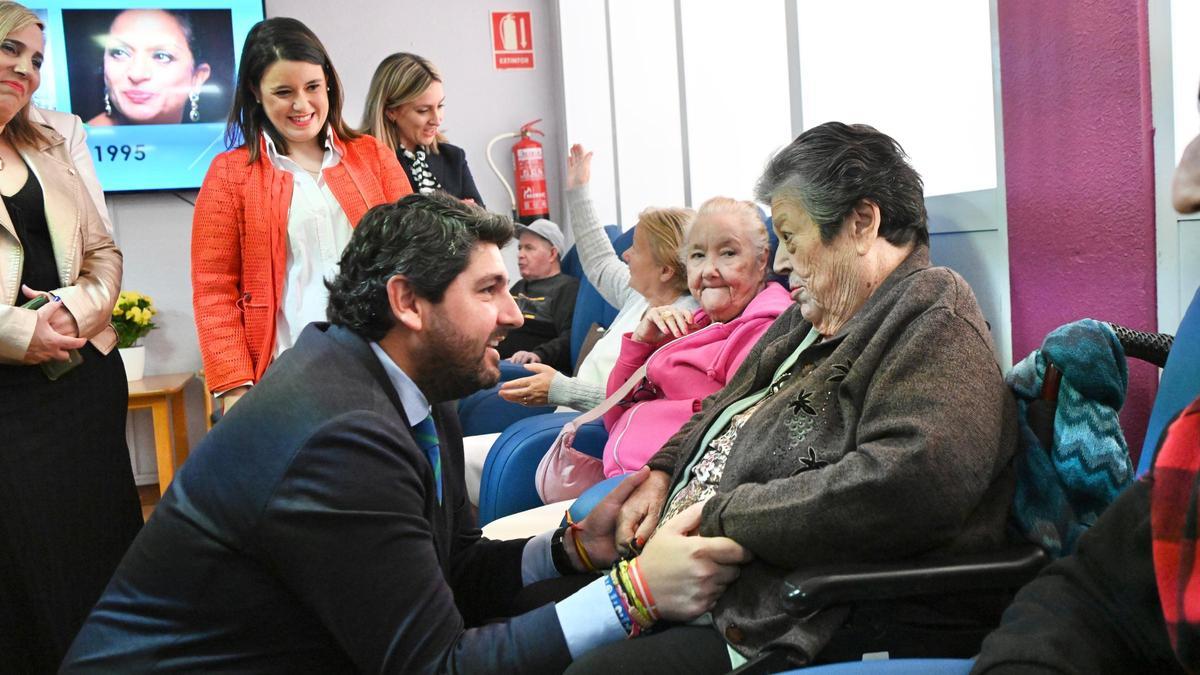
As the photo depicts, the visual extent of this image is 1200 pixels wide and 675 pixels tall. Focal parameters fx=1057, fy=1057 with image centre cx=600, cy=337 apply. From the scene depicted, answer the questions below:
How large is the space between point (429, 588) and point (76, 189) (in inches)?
66.9

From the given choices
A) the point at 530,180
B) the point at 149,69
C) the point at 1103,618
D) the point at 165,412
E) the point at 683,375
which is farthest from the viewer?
the point at 530,180

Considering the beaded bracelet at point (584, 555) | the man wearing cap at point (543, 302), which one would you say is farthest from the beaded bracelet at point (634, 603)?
the man wearing cap at point (543, 302)

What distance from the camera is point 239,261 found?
2.54 meters

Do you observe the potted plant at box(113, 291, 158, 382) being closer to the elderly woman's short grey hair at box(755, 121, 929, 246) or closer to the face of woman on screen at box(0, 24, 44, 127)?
the face of woman on screen at box(0, 24, 44, 127)

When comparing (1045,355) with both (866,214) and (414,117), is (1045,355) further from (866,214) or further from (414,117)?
(414,117)

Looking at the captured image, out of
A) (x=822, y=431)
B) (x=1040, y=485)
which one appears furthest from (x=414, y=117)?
(x=1040, y=485)

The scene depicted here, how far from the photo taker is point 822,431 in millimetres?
1443

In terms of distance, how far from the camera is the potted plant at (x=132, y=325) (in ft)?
16.1

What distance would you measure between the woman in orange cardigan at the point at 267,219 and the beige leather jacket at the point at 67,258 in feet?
0.68

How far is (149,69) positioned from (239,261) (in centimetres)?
313

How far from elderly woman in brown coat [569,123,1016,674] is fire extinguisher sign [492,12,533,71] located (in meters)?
4.21

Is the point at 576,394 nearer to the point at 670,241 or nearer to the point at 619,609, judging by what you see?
the point at 670,241

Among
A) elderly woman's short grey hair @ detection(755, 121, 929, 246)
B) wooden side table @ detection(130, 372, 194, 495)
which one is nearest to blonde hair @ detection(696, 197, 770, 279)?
elderly woman's short grey hair @ detection(755, 121, 929, 246)

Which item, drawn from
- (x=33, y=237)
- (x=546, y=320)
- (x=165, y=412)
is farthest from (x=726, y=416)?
(x=165, y=412)
